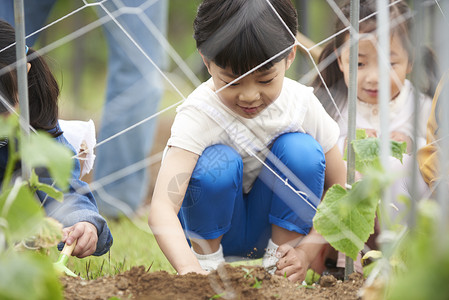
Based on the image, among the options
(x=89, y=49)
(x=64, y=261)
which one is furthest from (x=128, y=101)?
(x=89, y=49)

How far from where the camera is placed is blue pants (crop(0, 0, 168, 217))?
1.70m

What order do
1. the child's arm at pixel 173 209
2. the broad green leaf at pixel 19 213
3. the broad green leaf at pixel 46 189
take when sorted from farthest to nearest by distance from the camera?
1. the child's arm at pixel 173 209
2. the broad green leaf at pixel 46 189
3. the broad green leaf at pixel 19 213

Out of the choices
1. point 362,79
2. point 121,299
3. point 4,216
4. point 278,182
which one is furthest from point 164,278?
point 362,79

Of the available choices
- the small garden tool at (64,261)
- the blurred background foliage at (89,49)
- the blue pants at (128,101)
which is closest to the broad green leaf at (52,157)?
the small garden tool at (64,261)

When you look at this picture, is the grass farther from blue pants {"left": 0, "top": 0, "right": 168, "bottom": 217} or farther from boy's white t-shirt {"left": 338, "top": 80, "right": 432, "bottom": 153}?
boy's white t-shirt {"left": 338, "top": 80, "right": 432, "bottom": 153}

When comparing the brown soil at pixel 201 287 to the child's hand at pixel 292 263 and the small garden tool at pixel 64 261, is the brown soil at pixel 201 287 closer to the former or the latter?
the small garden tool at pixel 64 261

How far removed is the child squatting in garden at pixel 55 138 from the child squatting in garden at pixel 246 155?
0.43ft

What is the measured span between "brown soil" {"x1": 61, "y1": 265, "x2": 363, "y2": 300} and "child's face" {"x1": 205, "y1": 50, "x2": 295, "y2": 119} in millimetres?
328

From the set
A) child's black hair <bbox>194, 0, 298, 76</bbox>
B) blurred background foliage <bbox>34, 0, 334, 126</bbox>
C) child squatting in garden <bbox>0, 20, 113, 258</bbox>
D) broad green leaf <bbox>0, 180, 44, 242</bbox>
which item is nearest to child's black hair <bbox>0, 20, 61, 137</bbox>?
child squatting in garden <bbox>0, 20, 113, 258</bbox>

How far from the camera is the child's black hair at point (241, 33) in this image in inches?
40.6

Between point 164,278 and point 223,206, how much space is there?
12.8 inches

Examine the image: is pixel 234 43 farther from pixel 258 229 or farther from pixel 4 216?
pixel 4 216

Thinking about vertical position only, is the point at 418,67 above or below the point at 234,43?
below

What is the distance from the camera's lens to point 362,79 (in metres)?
1.47
